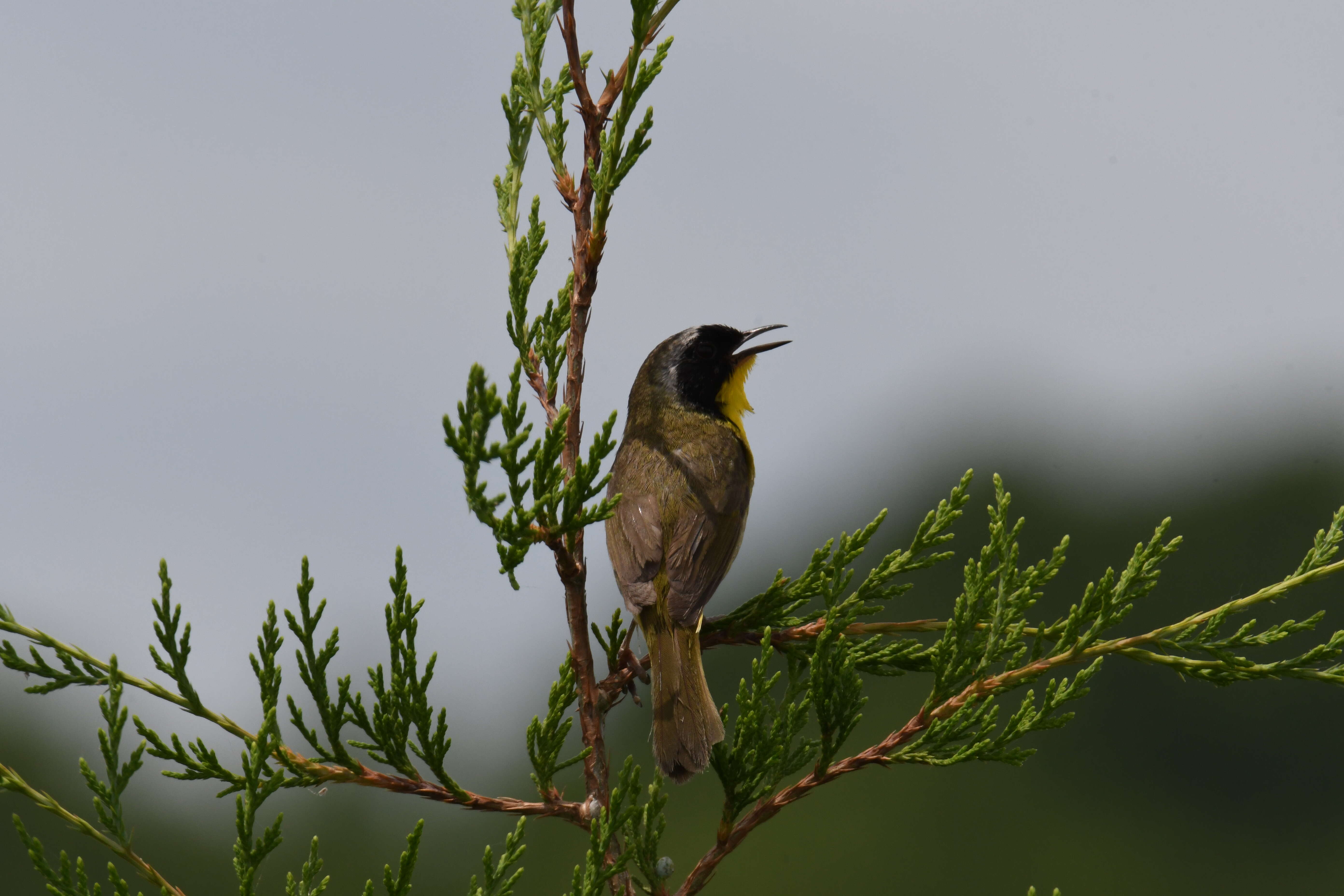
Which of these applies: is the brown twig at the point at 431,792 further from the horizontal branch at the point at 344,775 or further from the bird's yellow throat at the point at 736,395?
the bird's yellow throat at the point at 736,395

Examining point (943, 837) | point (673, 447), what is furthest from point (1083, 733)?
point (673, 447)

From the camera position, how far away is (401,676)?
362 centimetres

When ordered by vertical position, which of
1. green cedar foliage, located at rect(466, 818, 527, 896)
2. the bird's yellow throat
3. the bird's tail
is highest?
the bird's yellow throat

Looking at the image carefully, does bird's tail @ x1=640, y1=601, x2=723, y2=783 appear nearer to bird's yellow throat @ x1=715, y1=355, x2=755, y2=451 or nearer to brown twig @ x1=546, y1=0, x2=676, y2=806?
brown twig @ x1=546, y1=0, x2=676, y2=806

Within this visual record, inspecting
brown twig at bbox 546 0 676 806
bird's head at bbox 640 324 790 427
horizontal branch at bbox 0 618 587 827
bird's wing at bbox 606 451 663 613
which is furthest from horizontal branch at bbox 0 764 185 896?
bird's head at bbox 640 324 790 427

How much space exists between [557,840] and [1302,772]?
35047 mm

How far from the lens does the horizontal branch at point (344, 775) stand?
11.4ft

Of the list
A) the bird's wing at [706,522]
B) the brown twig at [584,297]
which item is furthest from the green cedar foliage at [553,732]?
the bird's wing at [706,522]

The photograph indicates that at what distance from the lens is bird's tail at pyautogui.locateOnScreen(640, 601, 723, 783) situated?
380 cm

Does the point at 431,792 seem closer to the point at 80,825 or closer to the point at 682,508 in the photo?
the point at 80,825

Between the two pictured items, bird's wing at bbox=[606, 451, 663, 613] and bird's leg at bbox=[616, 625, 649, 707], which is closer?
bird's leg at bbox=[616, 625, 649, 707]

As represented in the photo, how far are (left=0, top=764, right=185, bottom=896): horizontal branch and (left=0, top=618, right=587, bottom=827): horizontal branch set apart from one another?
1.21ft

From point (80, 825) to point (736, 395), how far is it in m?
4.03

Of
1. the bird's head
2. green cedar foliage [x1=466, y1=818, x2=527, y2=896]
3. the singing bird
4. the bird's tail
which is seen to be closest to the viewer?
green cedar foliage [x1=466, y1=818, x2=527, y2=896]
